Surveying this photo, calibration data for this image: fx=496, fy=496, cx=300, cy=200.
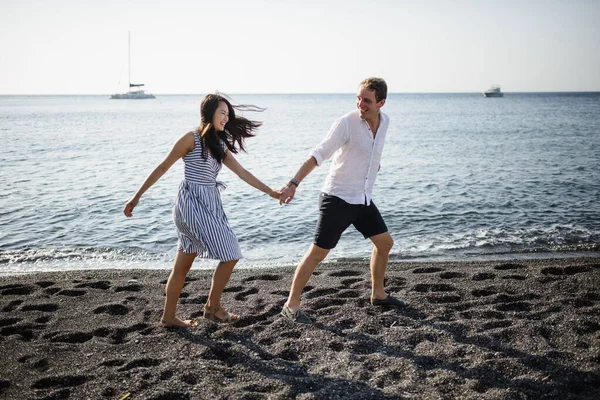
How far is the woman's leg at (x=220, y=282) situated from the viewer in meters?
5.05

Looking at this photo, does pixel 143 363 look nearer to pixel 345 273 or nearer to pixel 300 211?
pixel 345 273

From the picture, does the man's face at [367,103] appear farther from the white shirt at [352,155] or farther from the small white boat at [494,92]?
the small white boat at [494,92]

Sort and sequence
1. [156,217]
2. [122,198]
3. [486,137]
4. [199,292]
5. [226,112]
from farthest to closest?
[486,137]
[122,198]
[156,217]
[199,292]
[226,112]

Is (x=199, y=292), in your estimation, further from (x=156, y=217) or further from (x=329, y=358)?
(x=156, y=217)

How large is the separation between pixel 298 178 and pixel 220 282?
53.2 inches

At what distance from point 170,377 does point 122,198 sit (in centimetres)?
1099

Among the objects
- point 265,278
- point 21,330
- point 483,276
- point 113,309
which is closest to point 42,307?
point 21,330

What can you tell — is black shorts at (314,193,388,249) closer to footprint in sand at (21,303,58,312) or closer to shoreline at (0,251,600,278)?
shoreline at (0,251,600,278)

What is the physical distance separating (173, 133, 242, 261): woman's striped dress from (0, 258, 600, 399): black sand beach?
2.72 ft

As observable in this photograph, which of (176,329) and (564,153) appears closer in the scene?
(176,329)

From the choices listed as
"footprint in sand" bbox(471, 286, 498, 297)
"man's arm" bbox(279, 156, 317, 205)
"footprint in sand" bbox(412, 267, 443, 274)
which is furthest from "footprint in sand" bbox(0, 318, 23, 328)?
"footprint in sand" bbox(471, 286, 498, 297)

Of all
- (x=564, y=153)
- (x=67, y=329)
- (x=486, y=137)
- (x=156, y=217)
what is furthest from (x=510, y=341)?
(x=486, y=137)

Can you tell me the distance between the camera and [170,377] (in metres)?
4.02

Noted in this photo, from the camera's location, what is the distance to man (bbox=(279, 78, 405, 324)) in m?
4.90
